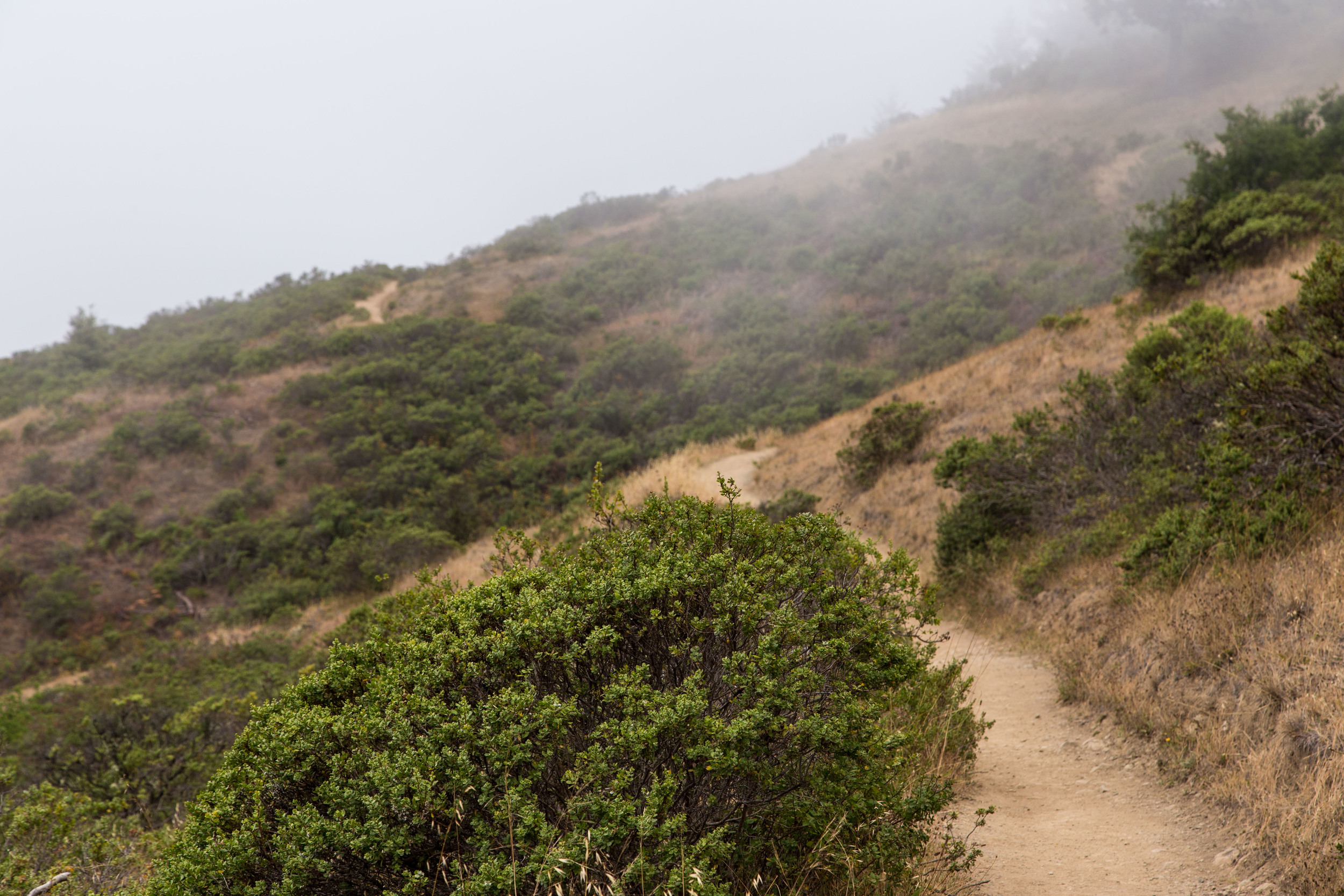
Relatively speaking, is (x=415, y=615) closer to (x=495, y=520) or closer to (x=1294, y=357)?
(x=1294, y=357)

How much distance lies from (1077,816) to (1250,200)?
1284cm

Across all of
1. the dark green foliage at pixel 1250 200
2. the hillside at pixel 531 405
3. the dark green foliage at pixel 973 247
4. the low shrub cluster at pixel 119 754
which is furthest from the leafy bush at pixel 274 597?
the dark green foliage at pixel 1250 200

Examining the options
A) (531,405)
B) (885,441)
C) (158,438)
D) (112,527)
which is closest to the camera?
(885,441)

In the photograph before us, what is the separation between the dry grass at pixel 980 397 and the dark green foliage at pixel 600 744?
6.02 metres

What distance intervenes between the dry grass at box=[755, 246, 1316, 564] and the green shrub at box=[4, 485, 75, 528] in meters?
20.0

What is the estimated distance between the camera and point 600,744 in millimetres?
2514

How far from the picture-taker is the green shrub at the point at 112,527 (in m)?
20.5

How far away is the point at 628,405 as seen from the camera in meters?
24.7

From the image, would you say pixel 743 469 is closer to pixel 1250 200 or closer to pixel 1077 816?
pixel 1250 200

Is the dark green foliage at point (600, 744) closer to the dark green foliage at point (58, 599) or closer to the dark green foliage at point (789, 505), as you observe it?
the dark green foliage at point (789, 505)

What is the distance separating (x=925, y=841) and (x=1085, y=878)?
926mm

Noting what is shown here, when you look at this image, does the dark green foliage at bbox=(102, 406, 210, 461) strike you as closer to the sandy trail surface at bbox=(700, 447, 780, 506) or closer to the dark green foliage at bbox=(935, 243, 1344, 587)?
the sandy trail surface at bbox=(700, 447, 780, 506)

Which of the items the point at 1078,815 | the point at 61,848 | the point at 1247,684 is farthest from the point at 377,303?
the point at 1247,684

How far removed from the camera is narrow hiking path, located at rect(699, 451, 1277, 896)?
323cm
